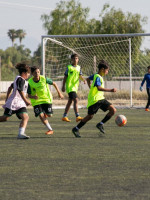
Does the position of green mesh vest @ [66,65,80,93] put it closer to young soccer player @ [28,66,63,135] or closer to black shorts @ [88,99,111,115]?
young soccer player @ [28,66,63,135]

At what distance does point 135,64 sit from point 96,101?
20739mm

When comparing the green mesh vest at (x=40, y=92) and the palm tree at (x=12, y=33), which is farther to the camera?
the palm tree at (x=12, y=33)

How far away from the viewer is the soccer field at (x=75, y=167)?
5.08 metres

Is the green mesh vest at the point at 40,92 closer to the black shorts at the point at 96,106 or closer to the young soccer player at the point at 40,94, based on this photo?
the young soccer player at the point at 40,94

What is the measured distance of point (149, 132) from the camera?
11156mm

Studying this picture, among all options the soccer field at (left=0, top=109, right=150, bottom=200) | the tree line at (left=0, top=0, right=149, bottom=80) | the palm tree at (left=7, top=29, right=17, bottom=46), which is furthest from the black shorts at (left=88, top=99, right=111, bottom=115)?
the palm tree at (left=7, top=29, right=17, bottom=46)

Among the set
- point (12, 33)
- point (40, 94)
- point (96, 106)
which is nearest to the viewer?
point (96, 106)

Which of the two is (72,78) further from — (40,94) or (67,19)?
(67,19)

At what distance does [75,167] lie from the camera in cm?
650

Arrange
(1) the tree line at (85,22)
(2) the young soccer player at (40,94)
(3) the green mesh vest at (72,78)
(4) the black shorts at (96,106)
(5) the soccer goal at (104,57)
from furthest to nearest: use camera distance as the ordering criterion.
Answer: (1) the tree line at (85,22), (5) the soccer goal at (104,57), (3) the green mesh vest at (72,78), (2) the young soccer player at (40,94), (4) the black shorts at (96,106)

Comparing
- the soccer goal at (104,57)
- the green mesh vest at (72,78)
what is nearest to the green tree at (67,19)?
the soccer goal at (104,57)

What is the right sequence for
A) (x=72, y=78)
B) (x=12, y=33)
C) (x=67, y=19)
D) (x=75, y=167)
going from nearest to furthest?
(x=75, y=167) < (x=72, y=78) < (x=67, y=19) < (x=12, y=33)

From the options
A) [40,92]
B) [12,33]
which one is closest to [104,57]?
[40,92]

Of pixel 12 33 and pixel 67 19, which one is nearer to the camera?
pixel 67 19
